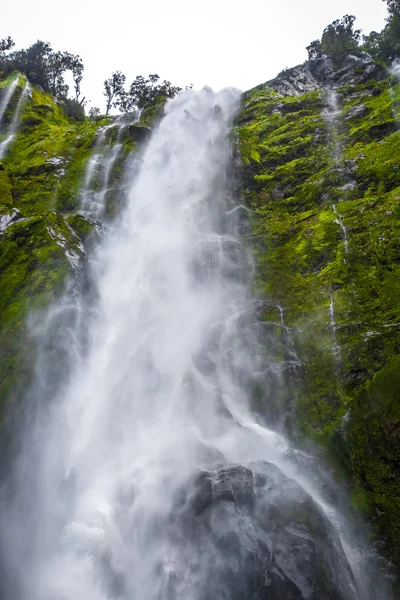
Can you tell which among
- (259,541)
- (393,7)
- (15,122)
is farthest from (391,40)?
(259,541)

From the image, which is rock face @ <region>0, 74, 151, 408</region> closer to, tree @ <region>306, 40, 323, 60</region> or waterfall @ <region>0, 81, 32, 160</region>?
waterfall @ <region>0, 81, 32, 160</region>

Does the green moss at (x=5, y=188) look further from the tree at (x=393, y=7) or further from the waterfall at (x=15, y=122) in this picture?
the tree at (x=393, y=7)

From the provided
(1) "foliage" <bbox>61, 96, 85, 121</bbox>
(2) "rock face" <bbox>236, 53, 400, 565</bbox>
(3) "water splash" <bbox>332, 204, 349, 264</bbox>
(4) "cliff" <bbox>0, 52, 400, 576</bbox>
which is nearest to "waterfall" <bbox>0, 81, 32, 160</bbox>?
(4) "cliff" <bbox>0, 52, 400, 576</bbox>

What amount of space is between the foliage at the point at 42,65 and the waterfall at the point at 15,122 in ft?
11.0

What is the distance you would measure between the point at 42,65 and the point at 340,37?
2949cm

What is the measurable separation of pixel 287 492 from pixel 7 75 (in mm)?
47496

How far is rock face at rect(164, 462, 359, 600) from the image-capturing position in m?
7.50

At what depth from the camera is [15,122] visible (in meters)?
32.9

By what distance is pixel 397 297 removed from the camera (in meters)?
11.3

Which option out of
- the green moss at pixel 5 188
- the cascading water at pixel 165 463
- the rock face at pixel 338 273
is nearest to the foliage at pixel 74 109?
the green moss at pixel 5 188

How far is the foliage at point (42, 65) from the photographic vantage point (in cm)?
4322

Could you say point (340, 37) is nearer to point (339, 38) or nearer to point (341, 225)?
point (339, 38)

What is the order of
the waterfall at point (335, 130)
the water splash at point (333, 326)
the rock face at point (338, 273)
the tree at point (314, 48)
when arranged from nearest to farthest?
1. the rock face at point (338, 273)
2. the water splash at point (333, 326)
3. the waterfall at point (335, 130)
4. the tree at point (314, 48)

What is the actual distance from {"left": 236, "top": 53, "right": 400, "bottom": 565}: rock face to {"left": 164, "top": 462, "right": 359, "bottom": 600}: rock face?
1.69 m
